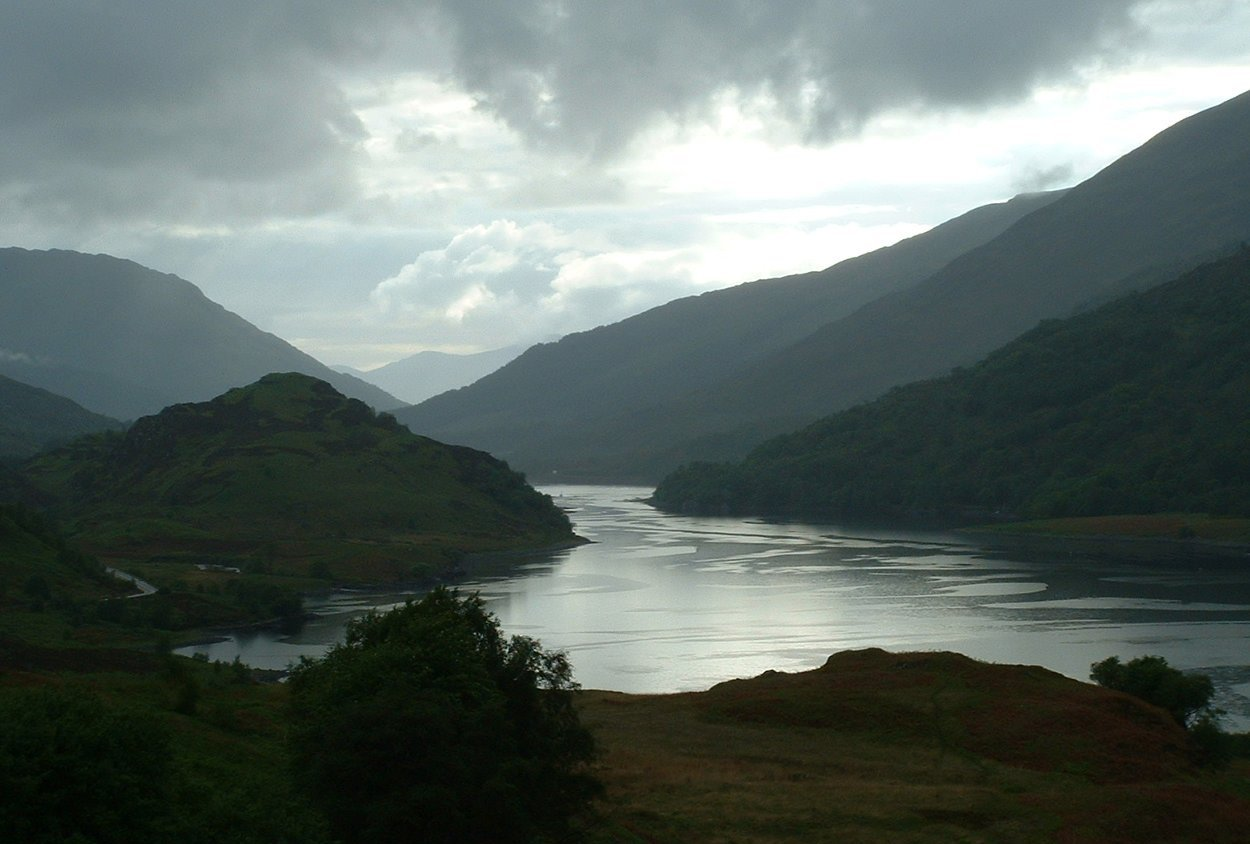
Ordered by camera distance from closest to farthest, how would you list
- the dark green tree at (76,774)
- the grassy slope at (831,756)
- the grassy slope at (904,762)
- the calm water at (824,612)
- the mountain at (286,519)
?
the dark green tree at (76,774) < the grassy slope at (831,756) < the grassy slope at (904,762) < the calm water at (824,612) < the mountain at (286,519)

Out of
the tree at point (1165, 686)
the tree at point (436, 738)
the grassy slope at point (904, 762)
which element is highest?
the tree at point (436, 738)

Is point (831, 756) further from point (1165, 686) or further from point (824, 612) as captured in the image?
point (824, 612)

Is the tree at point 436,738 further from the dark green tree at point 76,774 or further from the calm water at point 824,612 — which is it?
the calm water at point 824,612

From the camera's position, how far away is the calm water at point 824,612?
273ft

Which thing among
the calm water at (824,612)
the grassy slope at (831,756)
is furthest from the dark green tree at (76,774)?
the calm water at (824,612)

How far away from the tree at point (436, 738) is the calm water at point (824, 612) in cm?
4111

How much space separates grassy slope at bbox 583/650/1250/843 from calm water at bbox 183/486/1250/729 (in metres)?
13.0

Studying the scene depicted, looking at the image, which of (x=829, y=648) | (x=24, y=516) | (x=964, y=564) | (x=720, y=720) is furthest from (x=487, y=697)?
(x=964, y=564)

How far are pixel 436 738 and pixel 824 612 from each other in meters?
82.9

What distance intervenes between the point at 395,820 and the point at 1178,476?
189 meters

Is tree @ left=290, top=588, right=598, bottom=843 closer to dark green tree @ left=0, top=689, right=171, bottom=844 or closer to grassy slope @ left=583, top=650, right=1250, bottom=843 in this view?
grassy slope @ left=583, top=650, right=1250, bottom=843

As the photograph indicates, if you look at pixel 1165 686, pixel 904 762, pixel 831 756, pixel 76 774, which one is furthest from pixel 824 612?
pixel 76 774

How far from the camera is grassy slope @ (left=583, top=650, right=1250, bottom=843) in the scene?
38.3 m

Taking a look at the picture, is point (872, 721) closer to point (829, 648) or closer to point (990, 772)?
point (990, 772)
